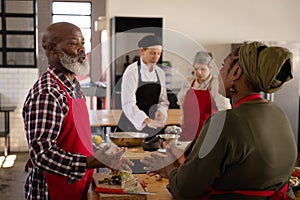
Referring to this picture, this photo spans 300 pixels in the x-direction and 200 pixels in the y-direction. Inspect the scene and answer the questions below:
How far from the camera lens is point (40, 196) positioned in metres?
1.74

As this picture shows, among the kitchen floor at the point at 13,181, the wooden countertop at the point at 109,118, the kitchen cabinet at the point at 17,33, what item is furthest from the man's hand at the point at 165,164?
the kitchen cabinet at the point at 17,33

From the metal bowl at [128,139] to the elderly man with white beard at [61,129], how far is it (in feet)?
2.27

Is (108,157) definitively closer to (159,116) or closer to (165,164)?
(165,164)

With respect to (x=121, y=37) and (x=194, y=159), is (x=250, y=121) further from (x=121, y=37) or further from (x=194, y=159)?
(x=121, y=37)

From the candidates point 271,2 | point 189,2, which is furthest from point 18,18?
point 271,2

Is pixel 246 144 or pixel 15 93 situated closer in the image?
pixel 246 144

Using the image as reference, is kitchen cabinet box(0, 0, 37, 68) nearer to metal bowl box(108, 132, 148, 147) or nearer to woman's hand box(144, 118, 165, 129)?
woman's hand box(144, 118, 165, 129)

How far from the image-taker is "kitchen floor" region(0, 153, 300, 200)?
4582mm

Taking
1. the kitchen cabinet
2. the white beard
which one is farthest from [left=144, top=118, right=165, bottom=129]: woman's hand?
the kitchen cabinet

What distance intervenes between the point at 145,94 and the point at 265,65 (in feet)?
6.44

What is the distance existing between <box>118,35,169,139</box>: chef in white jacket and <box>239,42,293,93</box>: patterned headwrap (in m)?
1.55

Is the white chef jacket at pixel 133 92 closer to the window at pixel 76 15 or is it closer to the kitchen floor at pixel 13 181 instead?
the window at pixel 76 15

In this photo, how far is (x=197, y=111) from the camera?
10.4 feet

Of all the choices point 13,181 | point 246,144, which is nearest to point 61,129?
point 246,144
